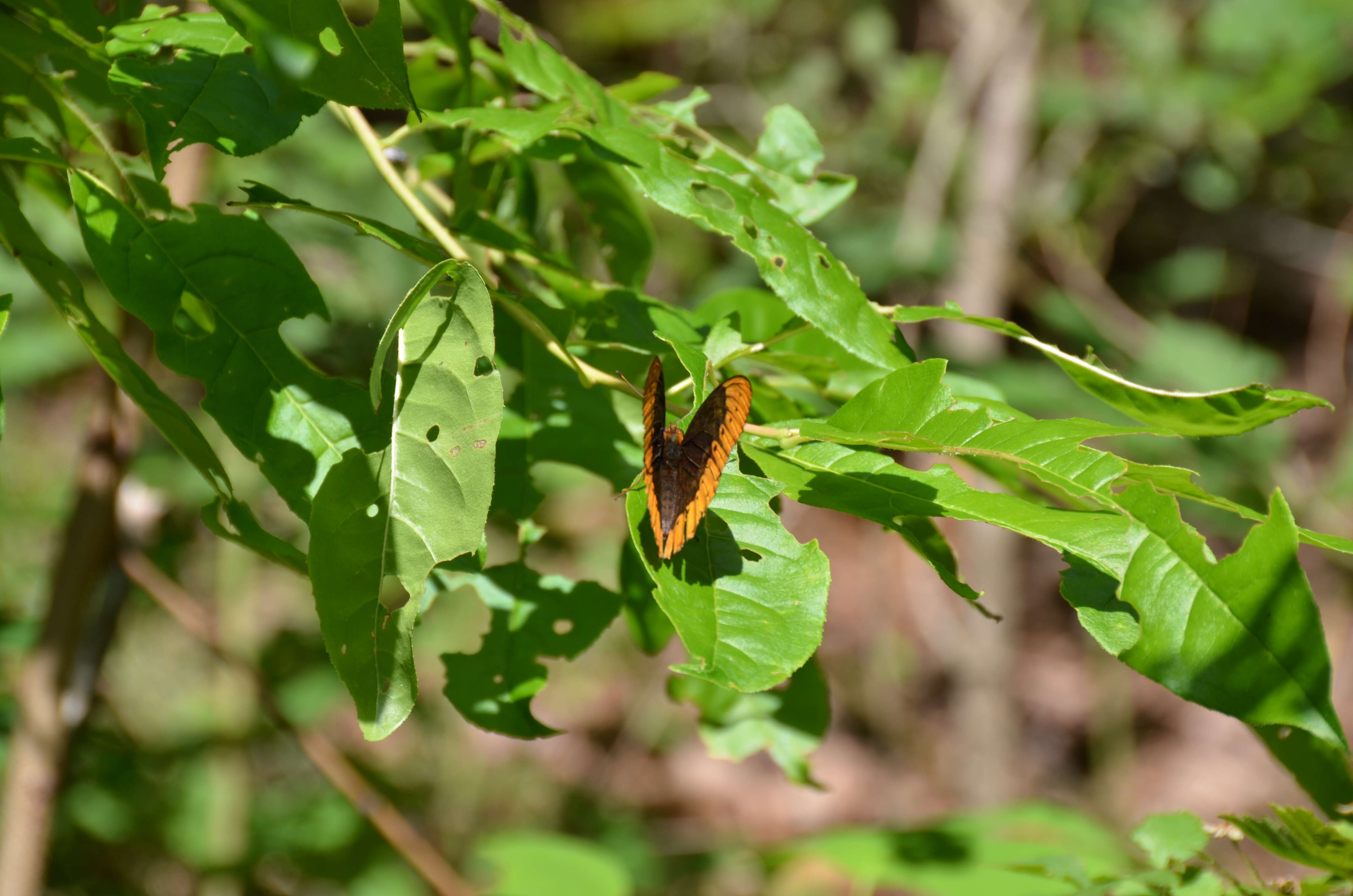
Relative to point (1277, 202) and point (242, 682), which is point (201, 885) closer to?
point (242, 682)

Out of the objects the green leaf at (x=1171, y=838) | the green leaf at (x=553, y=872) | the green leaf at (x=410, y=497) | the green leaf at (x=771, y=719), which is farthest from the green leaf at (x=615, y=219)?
the green leaf at (x=553, y=872)

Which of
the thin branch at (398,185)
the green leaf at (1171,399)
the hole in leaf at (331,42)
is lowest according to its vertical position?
the thin branch at (398,185)

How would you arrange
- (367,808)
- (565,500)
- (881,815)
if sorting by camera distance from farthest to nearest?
(565,500)
(881,815)
(367,808)

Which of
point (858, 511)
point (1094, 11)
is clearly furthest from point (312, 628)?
point (1094, 11)

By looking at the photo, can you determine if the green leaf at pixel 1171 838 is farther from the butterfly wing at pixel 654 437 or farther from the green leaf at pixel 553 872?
the green leaf at pixel 553 872

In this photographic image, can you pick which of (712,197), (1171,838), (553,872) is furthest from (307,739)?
(1171,838)

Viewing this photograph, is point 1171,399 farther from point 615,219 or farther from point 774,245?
point 615,219
